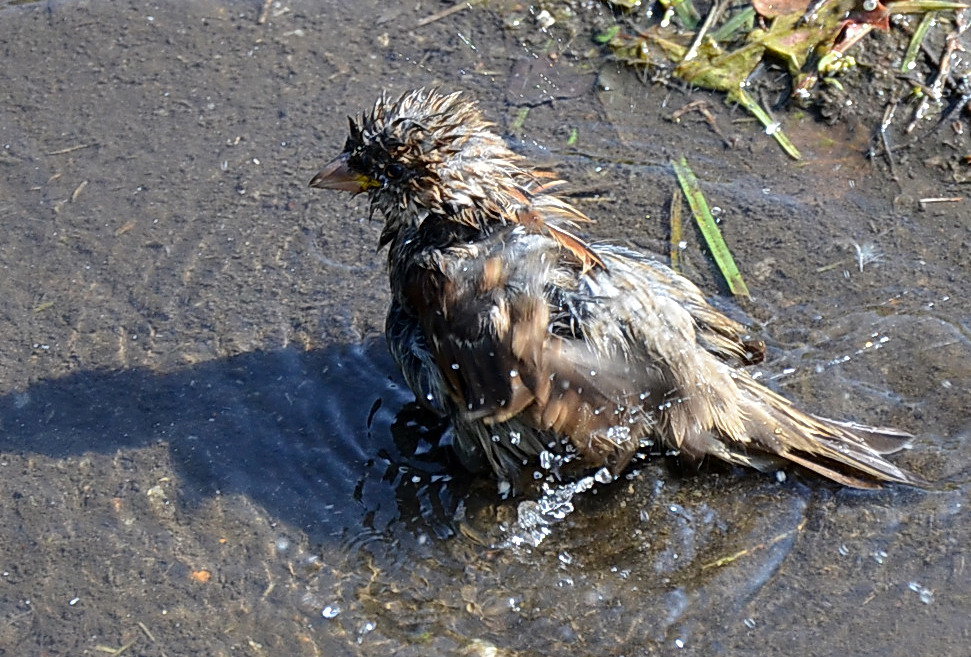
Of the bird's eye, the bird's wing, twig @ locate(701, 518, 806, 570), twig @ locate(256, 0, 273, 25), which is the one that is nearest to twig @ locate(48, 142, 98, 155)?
twig @ locate(256, 0, 273, 25)

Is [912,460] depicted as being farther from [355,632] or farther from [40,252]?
[40,252]

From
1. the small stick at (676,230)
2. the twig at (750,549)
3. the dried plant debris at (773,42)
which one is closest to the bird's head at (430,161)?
the small stick at (676,230)

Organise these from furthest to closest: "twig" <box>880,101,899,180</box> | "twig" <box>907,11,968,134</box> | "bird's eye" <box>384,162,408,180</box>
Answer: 1. "twig" <box>907,11,968,134</box>
2. "twig" <box>880,101,899,180</box>
3. "bird's eye" <box>384,162,408,180</box>

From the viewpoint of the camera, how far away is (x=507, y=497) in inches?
177

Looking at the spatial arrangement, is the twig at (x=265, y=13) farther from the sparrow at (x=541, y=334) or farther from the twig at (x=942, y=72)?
the twig at (x=942, y=72)

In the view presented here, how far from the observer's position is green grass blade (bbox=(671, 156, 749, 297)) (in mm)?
5078

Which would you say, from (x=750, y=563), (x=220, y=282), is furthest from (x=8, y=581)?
(x=750, y=563)

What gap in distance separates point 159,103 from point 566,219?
2.89 meters

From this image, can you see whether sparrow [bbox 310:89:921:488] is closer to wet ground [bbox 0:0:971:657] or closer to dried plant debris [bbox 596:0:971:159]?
wet ground [bbox 0:0:971:657]

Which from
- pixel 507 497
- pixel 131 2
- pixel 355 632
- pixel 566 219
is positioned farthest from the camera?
pixel 131 2

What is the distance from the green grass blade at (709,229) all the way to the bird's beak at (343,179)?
5.56 feet

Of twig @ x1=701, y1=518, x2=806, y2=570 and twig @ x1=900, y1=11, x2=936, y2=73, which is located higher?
twig @ x1=900, y1=11, x2=936, y2=73

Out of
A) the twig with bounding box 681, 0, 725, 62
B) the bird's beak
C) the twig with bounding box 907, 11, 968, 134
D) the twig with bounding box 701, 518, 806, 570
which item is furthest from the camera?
the twig with bounding box 681, 0, 725, 62

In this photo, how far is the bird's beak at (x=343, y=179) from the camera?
14.4 feet
